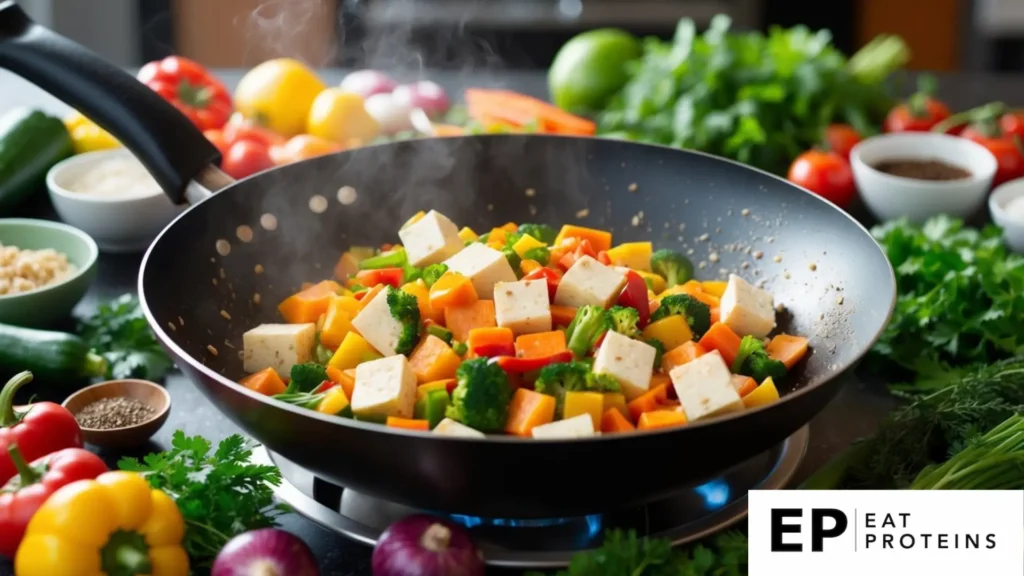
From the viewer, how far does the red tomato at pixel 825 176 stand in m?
3.21

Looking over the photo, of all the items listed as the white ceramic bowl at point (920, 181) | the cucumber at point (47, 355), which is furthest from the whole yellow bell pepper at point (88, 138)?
the white ceramic bowl at point (920, 181)

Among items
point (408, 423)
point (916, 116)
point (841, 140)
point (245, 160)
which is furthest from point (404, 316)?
point (916, 116)

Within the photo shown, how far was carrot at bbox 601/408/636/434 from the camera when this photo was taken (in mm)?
1838

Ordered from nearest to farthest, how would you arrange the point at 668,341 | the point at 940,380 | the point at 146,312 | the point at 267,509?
the point at 146,312, the point at 267,509, the point at 668,341, the point at 940,380

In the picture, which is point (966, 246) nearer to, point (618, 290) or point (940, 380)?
Answer: point (940, 380)

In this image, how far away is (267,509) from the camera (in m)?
1.97

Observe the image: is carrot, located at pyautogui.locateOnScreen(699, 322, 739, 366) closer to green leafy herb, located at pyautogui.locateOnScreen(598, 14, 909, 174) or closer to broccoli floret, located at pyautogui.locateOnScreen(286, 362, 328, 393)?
broccoli floret, located at pyautogui.locateOnScreen(286, 362, 328, 393)

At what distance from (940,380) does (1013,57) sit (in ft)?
12.7

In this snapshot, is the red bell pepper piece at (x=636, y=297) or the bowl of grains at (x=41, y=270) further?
the bowl of grains at (x=41, y=270)

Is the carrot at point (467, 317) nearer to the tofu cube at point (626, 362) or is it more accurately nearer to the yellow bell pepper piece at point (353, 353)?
the yellow bell pepper piece at point (353, 353)

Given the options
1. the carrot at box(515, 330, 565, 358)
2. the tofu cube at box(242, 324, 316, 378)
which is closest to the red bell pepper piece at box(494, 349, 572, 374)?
the carrot at box(515, 330, 565, 358)

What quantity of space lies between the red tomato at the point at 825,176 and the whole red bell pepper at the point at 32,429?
6.85 feet

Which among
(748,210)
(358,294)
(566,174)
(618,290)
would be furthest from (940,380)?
(358,294)

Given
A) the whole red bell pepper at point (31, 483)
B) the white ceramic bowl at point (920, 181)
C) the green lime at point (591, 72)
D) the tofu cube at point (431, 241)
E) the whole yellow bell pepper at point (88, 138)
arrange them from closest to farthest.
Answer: the whole red bell pepper at point (31, 483) < the tofu cube at point (431, 241) < the white ceramic bowl at point (920, 181) < the whole yellow bell pepper at point (88, 138) < the green lime at point (591, 72)
